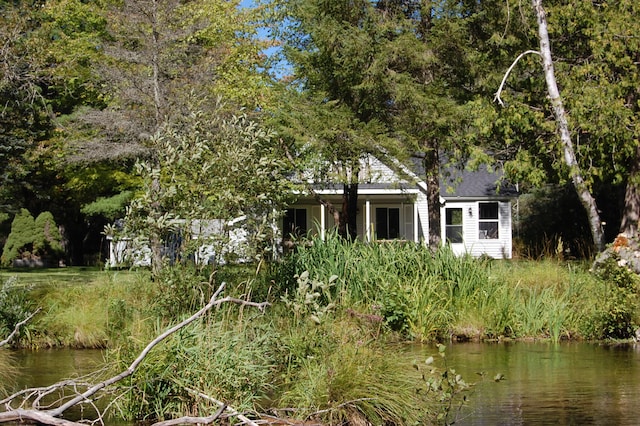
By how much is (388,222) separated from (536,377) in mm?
25907

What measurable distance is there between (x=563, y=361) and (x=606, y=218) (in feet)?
70.4

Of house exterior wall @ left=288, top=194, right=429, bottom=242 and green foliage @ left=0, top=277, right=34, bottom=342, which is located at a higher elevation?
house exterior wall @ left=288, top=194, right=429, bottom=242

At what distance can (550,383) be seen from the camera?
474 inches

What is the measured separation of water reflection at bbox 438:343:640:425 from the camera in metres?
9.98

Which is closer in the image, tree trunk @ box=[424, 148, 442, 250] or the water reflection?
the water reflection

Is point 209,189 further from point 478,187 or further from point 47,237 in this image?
point 478,187

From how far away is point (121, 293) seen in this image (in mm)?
16516

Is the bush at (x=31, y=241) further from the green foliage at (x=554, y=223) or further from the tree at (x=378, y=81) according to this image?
the green foliage at (x=554, y=223)

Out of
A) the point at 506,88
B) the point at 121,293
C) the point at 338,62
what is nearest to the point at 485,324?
the point at 121,293

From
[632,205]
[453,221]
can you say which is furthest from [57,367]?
[453,221]

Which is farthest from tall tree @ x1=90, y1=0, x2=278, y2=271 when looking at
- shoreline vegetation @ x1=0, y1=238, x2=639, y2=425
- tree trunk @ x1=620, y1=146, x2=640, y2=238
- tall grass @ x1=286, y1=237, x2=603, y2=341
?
tree trunk @ x1=620, y1=146, x2=640, y2=238

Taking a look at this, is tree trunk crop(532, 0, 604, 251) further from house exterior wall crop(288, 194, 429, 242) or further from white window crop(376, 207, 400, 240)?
white window crop(376, 207, 400, 240)

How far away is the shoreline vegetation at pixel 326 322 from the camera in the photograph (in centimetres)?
937

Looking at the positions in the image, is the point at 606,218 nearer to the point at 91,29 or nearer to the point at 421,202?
the point at 421,202
